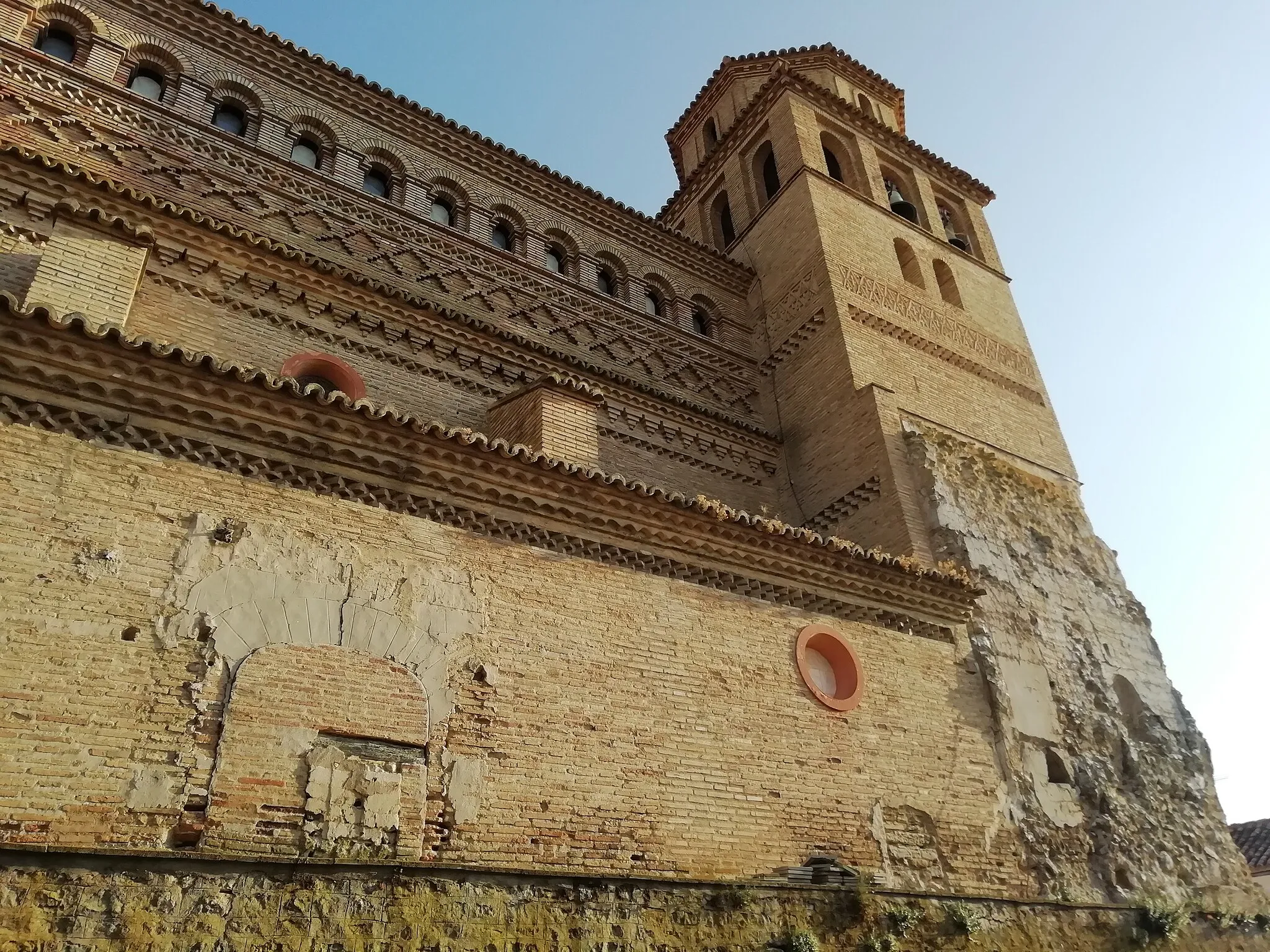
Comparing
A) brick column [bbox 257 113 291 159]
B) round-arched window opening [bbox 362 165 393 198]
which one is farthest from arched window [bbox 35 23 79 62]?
round-arched window opening [bbox 362 165 393 198]

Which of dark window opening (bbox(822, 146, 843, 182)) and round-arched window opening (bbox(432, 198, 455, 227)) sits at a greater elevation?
dark window opening (bbox(822, 146, 843, 182))

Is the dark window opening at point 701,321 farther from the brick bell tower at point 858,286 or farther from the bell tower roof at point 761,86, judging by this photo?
the bell tower roof at point 761,86

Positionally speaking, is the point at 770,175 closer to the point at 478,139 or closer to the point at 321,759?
the point at 478,139

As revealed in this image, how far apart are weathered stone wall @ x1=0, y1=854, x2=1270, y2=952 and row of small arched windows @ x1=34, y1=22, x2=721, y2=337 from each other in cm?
739

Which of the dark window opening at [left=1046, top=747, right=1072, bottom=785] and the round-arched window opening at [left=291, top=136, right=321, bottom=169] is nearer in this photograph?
the dark window opening at [left=1046, top=747, right=1072, bottom=785]

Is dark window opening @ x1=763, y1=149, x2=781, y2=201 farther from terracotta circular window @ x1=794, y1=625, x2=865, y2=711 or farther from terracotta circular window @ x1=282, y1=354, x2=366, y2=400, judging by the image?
terracotta circular window @ x1=794, y1=625, x2=865, y2=711

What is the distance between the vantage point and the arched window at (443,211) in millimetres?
10219

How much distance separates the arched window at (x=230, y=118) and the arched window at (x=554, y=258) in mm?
3380

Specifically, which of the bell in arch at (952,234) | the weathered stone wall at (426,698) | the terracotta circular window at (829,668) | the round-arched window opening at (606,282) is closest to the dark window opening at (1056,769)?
the weathered stone wall at (426,698)

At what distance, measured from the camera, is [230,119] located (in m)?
9.36

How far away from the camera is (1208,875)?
26.6ft

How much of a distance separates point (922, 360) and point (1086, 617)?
3399 millimetres

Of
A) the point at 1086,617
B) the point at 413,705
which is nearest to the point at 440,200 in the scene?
the point at 413,705

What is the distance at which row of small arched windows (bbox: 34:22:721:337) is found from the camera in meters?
8.69
